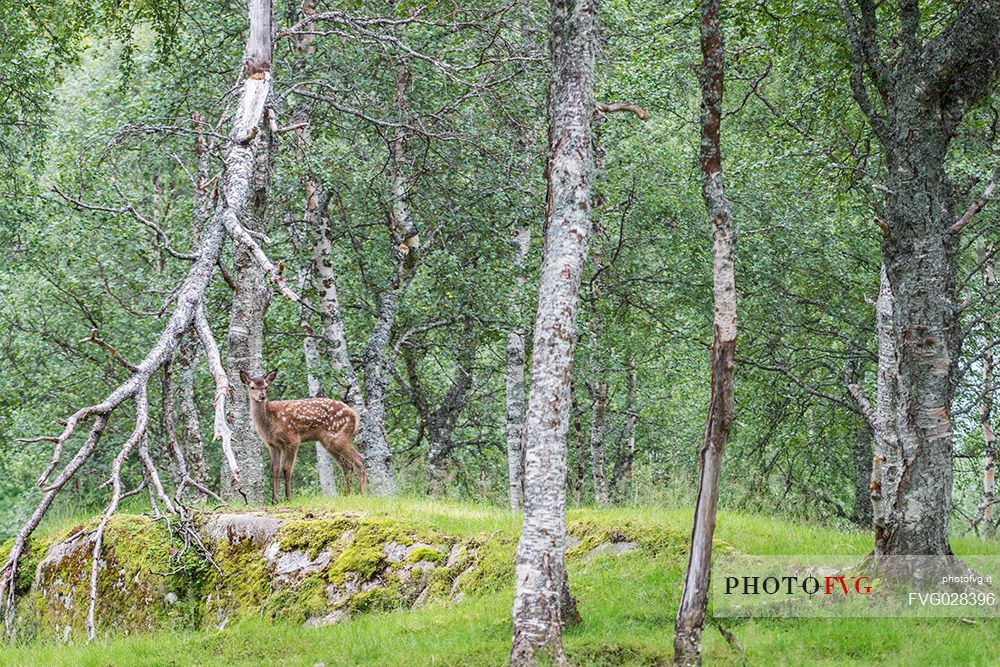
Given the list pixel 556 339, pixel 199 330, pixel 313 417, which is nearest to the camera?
pixel 199 330

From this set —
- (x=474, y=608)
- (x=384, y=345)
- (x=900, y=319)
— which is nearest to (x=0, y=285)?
(x=384, y=345)

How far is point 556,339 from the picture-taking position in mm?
7250

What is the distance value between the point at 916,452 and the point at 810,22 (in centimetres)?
542

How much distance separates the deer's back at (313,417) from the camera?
13.2 metres

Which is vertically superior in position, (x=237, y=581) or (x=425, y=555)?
(x=425, y=555)

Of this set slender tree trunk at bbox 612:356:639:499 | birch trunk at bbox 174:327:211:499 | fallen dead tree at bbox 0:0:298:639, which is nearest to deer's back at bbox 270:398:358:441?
birch trunk at bbox 174:327:211:499

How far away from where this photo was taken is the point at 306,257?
16.5m

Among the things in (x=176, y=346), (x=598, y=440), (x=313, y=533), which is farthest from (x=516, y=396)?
(x=176, y=346)

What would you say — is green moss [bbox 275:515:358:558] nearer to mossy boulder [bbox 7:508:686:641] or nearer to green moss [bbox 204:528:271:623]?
mossy boulder [bbox 7:508:686:641]

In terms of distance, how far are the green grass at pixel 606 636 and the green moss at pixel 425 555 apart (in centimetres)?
35

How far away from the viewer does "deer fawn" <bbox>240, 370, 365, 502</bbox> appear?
12.8 m

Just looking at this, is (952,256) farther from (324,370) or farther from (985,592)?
(324,370)

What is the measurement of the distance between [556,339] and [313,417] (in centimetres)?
693

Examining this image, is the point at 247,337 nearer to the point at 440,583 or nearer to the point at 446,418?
the point at 440,583
